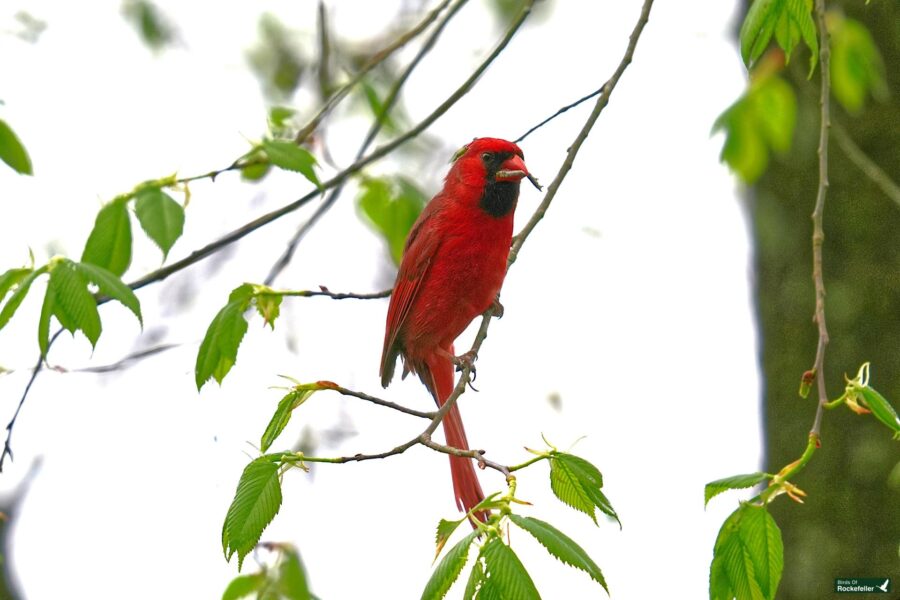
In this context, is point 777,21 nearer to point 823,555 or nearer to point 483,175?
point 483,175

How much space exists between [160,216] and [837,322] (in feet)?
7.52

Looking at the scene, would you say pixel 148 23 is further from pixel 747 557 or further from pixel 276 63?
pixel 747 557

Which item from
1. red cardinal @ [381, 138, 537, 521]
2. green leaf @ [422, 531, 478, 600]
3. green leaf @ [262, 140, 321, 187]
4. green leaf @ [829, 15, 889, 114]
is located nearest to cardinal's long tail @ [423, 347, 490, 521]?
red cardinal @ [381, 138, 537, 521]

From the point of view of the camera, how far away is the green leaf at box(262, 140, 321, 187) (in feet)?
7.89

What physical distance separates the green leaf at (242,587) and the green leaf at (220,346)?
0.46m

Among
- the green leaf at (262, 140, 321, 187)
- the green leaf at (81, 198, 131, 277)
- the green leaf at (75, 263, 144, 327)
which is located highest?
the green leaf at (262, 140, 321, 187)

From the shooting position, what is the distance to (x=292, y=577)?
202cm

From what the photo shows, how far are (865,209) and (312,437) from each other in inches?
97.1

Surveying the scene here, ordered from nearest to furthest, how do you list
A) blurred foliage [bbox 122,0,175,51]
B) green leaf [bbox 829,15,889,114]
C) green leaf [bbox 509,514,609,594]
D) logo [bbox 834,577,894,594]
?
green leaf [bbox 509,514,609,594] → green leaf [bbox 829,15,889,114] → logo [bbox 834,577,894,594] → blurred foliage [bbox 122,0,175,51]

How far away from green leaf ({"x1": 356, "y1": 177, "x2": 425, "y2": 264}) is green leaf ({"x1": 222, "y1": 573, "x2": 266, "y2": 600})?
5.71 feet

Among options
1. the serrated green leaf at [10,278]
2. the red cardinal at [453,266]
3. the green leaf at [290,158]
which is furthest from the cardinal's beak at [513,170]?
the serrated green leaf at [10,278]

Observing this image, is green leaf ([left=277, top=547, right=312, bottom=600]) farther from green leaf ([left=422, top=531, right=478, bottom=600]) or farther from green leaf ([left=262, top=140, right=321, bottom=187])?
green leaf ([left=262, top=140, right=321, bottom=187])

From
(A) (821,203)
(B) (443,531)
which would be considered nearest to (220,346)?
(B) (443,531)

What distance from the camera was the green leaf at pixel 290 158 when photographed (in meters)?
2.41
